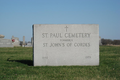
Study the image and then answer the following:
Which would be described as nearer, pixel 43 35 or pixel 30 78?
pixel 30 78

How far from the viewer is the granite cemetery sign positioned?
366 inches

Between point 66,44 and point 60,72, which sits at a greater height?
point 66,44

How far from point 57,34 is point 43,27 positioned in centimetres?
77

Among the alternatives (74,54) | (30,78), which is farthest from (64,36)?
(30,78)

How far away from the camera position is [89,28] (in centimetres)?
934

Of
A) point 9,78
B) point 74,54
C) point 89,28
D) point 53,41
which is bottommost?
point 9,78

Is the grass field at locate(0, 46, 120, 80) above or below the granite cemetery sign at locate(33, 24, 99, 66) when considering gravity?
below

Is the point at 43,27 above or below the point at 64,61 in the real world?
above

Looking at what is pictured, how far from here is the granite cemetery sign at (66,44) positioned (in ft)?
30.5

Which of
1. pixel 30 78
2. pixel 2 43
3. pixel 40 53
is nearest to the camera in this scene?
pixel 30 78

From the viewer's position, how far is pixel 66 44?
30.7 feet

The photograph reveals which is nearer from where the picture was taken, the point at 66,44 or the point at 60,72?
the point at 60,72

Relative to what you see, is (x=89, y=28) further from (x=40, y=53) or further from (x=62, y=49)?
(x=40, y=53)

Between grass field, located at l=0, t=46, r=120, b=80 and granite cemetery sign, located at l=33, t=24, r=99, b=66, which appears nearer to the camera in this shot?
grass field, located at l=0, t=46, r=120, b=80
